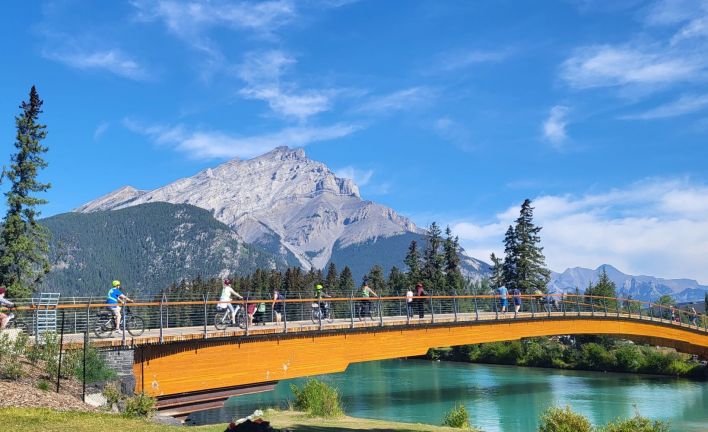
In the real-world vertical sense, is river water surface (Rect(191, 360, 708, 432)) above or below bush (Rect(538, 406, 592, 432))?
below

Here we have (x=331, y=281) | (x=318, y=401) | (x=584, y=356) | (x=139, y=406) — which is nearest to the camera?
(x=139, y=406)

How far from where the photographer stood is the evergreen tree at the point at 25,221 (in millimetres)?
42062

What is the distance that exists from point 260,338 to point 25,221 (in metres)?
25.3

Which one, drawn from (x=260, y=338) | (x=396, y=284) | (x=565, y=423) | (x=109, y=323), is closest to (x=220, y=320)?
(x=260, y=338)

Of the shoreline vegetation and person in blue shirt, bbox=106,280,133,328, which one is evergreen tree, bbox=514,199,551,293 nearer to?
the shoreline vegetation

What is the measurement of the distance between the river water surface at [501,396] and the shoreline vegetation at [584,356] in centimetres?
226

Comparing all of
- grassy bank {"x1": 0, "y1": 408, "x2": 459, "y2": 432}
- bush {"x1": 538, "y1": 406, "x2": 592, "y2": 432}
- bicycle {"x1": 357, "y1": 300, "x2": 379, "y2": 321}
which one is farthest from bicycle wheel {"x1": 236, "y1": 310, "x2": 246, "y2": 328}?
bush {"x1": 538, "y1": 406, "x2": 592, "y2": 432}

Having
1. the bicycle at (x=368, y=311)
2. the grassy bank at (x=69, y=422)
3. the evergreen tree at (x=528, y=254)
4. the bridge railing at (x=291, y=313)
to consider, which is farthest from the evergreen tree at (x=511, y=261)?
the grassy bank at (x=69, y=422)

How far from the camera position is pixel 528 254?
280 feet

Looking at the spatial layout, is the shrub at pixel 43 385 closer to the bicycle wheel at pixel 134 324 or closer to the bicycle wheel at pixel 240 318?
the bicycle wheel at pixel 134 324

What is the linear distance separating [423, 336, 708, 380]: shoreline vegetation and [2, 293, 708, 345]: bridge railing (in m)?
4.21

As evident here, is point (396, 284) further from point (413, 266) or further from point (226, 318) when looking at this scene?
point (226, 318)

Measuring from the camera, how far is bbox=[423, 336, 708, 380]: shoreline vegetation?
58.8m

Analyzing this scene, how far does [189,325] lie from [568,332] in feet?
96.2
